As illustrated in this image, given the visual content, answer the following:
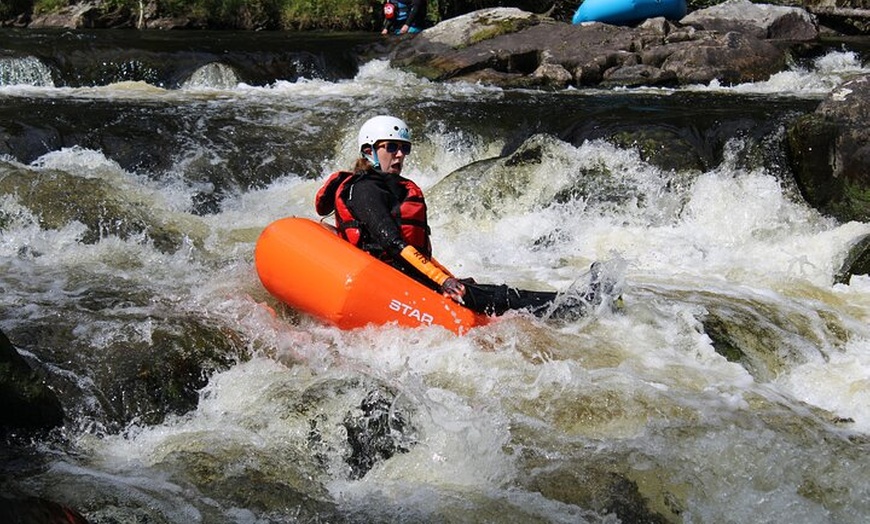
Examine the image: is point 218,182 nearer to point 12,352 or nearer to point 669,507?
point 12,352

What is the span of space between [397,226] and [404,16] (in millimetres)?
12174

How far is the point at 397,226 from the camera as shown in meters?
4.97

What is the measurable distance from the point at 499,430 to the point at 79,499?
1.66 m

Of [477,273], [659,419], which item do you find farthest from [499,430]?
[477,273]

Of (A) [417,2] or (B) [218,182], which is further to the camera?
(A) [417,2]

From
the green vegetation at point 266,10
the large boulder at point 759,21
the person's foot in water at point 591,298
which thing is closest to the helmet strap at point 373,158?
the person's foot in water at point 591,298

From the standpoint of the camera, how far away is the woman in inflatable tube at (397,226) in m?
4.93

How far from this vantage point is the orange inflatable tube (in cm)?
478

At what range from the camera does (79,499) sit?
128 inches

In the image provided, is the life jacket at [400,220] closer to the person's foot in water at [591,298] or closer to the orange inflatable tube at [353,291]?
the orange inflatable tube at [353,291]

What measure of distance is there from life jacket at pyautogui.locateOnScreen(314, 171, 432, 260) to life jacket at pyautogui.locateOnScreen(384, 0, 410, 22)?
11567mm

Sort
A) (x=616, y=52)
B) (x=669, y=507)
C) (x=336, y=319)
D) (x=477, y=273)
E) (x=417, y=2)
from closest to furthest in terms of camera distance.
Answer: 1. (x=669, y=507)
2. (x=336, y=319)
3. (x=477, y=273)
4. (x=616, y=52)
5. (x=417, y=2)

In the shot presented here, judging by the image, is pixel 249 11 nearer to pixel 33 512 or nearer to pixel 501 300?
pixel 501 300

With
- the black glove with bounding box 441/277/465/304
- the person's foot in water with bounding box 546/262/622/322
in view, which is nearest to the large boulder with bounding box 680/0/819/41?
the person's foot in water with bounding box 546/262/622/322
